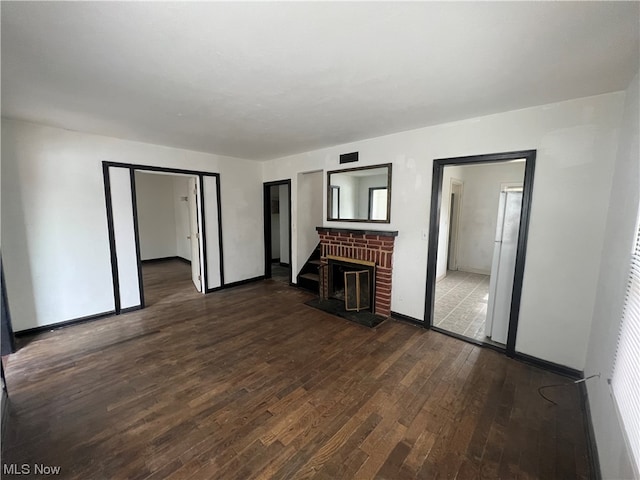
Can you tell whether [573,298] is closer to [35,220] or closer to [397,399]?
[397,399]

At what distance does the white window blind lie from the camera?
3.27 ft

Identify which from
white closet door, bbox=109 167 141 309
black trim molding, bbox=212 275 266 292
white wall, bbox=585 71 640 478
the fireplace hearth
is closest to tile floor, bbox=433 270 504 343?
the fireplace hearth

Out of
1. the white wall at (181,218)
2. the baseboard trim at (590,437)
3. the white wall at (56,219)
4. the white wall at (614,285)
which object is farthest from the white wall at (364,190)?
the white wall at (181,218)

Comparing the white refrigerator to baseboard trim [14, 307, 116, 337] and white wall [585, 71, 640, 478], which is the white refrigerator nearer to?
white wall [585, 71, 640, 478]

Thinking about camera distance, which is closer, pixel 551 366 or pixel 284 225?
pixel 551 366

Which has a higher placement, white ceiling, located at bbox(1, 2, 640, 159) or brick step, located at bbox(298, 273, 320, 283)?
white ceiling, located at bbox(1, 2, 640, 159)

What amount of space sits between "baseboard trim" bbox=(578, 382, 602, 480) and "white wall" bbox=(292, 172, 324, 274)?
12.4 feet

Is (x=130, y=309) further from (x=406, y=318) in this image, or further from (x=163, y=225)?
(x=163, y=225)

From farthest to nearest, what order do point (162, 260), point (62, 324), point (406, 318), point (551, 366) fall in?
point (162, 260) < point (406, 318) < point (62, 324) < point (551, 366)

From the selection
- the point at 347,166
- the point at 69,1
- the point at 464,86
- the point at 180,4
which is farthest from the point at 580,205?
the point at 69,1

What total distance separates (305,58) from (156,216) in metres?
6.89

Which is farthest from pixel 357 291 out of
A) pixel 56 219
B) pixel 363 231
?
pixel 56 219

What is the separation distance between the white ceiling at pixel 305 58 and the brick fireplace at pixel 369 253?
1517 mm

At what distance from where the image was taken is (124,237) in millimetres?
3510
